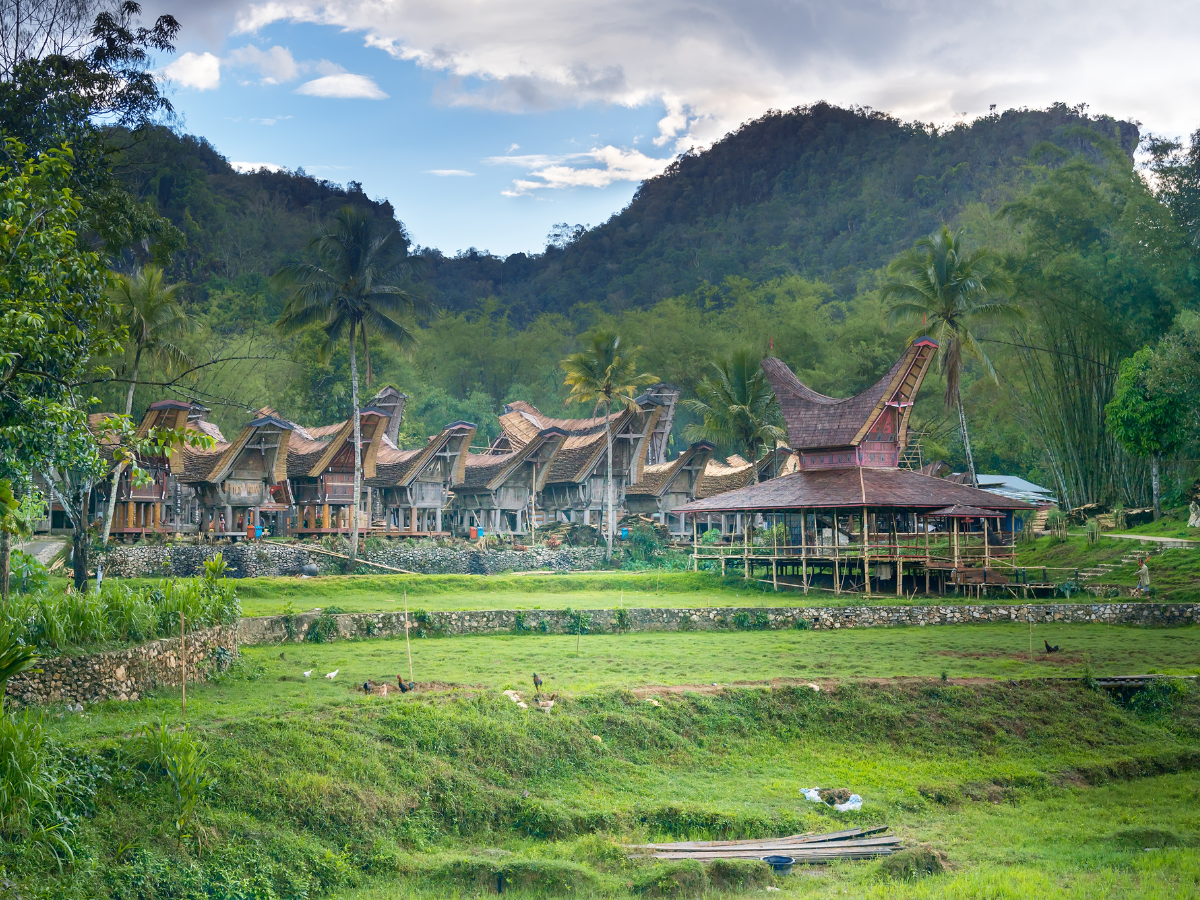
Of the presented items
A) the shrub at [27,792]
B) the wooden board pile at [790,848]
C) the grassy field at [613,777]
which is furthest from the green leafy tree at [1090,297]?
the shrub at [27,792]

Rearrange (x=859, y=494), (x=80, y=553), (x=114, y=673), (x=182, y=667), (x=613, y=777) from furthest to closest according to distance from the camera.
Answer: (x=859, y=494) < (x=80, y=553) < (x=613, y=777) < (x=182, y=667) < (x=114, y=673)

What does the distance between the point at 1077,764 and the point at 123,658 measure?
15002mm

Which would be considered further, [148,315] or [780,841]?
[148,315]

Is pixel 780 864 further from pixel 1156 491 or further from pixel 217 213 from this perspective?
pixel 217 213

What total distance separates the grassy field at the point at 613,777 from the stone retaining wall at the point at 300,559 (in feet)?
44.3

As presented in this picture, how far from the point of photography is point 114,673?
14195 millimetres

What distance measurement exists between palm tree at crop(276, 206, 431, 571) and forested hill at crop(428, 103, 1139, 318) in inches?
2155

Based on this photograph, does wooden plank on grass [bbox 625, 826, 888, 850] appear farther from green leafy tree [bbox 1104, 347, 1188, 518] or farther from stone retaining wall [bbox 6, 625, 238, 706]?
green leafy tree [bbox 1104, 347, 1188, 518]

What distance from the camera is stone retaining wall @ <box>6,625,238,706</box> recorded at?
43.8 feet

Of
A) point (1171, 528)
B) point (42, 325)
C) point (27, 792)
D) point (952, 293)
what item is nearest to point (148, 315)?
point (42, 325)

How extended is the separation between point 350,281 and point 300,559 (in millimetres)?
10257

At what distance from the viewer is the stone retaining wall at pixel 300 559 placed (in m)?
31.2

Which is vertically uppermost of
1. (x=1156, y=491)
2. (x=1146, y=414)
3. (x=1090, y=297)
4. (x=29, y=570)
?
(x=1090, y=297)

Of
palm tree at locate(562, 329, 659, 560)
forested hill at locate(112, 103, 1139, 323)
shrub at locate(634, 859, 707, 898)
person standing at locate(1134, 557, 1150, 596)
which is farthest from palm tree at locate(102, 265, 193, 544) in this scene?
forested hill at locate(112, 103, 1139, 323)
